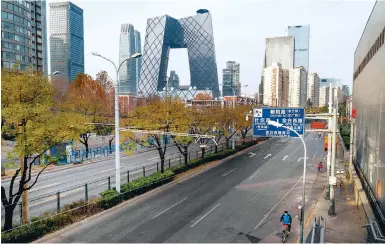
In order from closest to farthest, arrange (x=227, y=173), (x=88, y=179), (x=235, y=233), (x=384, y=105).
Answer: (x=384, y=105)
(x=235, y=233)
(x=88, y=179)
(x=227, y=173)

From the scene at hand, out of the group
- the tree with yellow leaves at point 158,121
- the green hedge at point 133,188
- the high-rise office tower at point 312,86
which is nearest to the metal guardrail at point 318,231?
the green hedge at point 133,188

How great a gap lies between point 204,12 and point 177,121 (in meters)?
173

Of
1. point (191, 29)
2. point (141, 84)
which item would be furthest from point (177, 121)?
point (191, 29)

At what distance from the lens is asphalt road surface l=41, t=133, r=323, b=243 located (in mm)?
16188

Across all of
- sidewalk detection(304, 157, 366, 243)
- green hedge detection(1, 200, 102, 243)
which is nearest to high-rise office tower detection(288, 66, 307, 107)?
sidewalk detection(304, 157, 366, 243)

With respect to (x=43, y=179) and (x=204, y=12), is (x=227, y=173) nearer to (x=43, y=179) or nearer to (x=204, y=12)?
(x=43, y=179)

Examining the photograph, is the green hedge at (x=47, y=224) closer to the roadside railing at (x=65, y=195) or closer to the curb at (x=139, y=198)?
the curb at (x=139, y=198)

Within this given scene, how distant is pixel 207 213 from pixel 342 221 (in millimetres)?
7900

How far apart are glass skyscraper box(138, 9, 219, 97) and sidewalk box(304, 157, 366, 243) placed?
487 feet

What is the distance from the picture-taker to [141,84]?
18288 centimetres

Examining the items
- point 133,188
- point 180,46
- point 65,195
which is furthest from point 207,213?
point 180,46

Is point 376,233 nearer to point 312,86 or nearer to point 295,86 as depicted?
point 295,86

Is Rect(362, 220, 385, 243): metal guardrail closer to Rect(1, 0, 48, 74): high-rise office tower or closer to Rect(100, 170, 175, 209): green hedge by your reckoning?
Rect(100, 170, 175, 209): green hedge

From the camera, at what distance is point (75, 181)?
28.3 m
